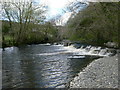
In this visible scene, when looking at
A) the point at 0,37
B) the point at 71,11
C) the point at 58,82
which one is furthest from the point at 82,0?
the point at 0,37

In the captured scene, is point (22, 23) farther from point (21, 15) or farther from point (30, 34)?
point (30, 34)

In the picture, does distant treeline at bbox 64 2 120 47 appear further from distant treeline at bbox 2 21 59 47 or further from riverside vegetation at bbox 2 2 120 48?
distant treeline at bbox 2 21 59 47

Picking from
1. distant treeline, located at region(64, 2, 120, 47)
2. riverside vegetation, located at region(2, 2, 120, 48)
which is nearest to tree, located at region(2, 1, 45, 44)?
riverside vegetation, located at region(2, 2, 120, 48)

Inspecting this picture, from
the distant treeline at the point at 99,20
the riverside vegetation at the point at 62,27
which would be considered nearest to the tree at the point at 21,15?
the riverside vegetation at the point at 62,27

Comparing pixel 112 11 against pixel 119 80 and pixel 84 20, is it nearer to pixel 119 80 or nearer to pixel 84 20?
pixel 84 20

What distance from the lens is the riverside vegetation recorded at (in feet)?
52.4

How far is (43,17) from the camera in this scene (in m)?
33.8

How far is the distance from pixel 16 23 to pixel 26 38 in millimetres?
4817

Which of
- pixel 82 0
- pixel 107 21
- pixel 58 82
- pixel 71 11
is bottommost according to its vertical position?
pixel 58 82

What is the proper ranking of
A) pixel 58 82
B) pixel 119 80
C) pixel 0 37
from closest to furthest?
pixel 119 80 < pixel 58 82 < pixel 0 37

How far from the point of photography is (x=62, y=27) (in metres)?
20.5

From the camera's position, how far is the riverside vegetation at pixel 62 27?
16.0 meters

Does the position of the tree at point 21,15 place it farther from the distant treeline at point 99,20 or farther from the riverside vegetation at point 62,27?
the distant treeline at point 99,20

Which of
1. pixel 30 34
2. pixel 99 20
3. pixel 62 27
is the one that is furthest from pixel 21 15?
pixel 99 20
